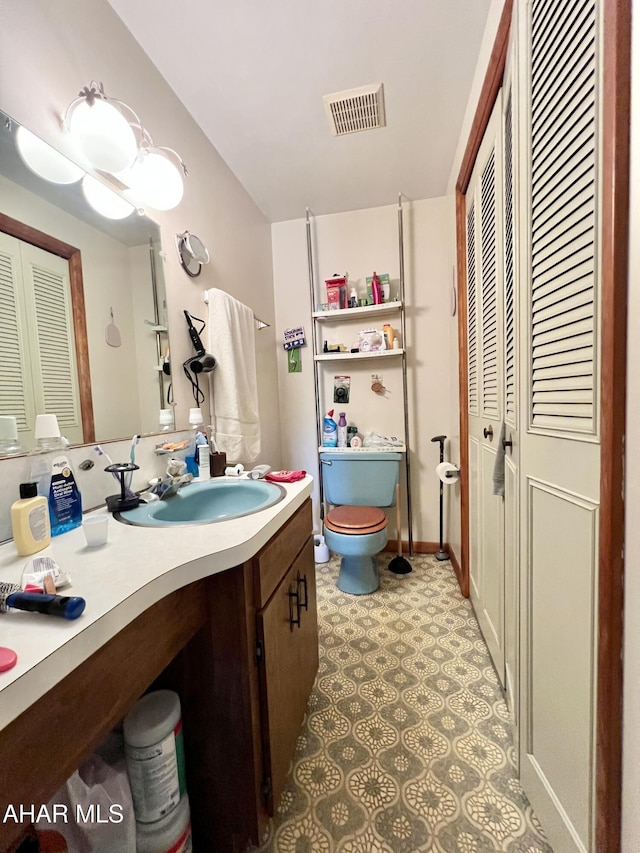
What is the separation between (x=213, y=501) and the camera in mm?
1165

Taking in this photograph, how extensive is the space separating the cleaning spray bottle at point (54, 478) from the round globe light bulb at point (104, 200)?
0.71 m

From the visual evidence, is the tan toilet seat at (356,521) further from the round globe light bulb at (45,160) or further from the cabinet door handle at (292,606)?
the round globe light bulb at (45,160)

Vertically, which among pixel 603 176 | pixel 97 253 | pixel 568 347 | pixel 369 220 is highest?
pixel 369 220

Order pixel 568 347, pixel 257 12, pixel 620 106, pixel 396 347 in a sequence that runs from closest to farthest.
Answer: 1. pixel 620 106
2. pixel 568 347
3. pixel 257 12
4. pixel 396 347

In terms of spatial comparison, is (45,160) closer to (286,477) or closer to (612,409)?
(286,477)

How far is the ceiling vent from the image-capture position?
139 centimetres

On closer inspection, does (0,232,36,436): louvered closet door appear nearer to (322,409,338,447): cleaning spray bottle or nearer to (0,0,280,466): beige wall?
(0,0,280,466): beige wall

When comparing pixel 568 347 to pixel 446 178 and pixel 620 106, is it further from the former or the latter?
pixel 446 178

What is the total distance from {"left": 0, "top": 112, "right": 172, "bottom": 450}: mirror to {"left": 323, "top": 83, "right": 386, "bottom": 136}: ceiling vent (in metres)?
1.02

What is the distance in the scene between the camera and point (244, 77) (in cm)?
132

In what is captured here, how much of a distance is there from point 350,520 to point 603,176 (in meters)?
1.59

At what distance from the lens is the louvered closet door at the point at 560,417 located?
0.61 meters

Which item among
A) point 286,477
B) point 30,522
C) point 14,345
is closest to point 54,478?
point 30,522

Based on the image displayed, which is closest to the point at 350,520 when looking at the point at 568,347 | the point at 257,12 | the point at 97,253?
the point at 568,347
